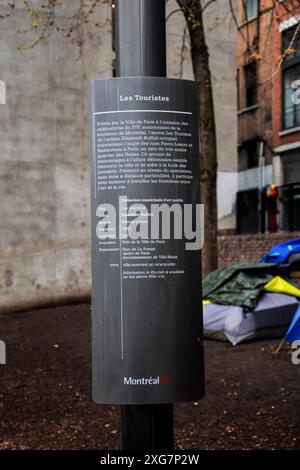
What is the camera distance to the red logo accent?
11.6 feet

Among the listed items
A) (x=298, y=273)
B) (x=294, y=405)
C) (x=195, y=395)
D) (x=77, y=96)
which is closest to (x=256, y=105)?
(x=77, y=96)

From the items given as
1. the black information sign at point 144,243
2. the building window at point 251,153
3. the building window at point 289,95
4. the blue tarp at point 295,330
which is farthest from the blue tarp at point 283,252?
the building window at point 251,153

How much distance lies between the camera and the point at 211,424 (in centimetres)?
637

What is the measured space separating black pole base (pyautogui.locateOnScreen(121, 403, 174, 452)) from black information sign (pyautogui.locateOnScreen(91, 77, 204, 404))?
0.09 m

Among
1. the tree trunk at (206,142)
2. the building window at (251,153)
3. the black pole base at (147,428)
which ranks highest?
the building window at (251,153)

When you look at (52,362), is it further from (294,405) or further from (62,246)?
(62,246)

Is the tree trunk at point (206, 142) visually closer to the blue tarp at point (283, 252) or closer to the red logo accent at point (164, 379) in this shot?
the blue tarp at point (283, 252)

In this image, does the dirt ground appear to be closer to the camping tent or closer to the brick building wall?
the camping tent

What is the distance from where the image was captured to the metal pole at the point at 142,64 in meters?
3.54

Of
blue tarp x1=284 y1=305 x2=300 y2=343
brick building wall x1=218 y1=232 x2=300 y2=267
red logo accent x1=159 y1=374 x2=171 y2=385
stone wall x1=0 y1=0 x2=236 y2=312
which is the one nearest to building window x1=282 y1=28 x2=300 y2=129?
brick building wall x1=218 y1=232 x2=300 y2=267

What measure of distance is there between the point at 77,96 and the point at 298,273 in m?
6.25

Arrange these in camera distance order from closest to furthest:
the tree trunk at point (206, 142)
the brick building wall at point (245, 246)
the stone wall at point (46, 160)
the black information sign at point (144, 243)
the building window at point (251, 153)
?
the black information sign at point (144, 243) → the tree trunk at point (206, 142) → the stone wall at point (46, 160) → the brick building wall at point (245, 246) → the building window at point (251, 153)

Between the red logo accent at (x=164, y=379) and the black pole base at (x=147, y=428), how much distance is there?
131 mm
